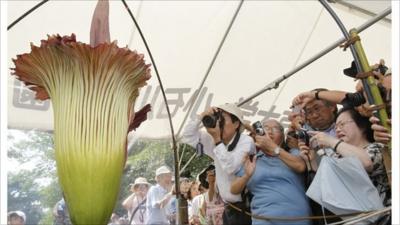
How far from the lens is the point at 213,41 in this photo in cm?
304

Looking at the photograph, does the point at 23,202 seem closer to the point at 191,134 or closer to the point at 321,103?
the point at 191,134

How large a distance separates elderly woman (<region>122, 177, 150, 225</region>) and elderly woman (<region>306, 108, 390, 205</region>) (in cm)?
194

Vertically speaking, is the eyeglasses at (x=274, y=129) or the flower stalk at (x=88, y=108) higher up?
the flower stalk at (x=88, y=108)

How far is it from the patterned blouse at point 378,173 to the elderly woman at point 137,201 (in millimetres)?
2020

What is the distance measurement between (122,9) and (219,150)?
123 cm

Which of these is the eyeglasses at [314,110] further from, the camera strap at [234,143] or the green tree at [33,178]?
the green tree at [33,178]

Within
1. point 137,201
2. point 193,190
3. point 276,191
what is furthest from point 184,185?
point 276,191

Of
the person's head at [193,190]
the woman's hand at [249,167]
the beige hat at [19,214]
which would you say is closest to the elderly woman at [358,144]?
the woman's hand at [249,167]

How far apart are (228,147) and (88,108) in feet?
4.56

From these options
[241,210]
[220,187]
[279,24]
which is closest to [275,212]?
[241,210]

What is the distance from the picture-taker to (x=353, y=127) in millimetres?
1419

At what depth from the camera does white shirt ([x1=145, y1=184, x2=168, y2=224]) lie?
3.10 metres

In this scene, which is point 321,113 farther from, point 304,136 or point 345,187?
point 345,187

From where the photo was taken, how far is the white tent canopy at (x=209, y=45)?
108 inches
